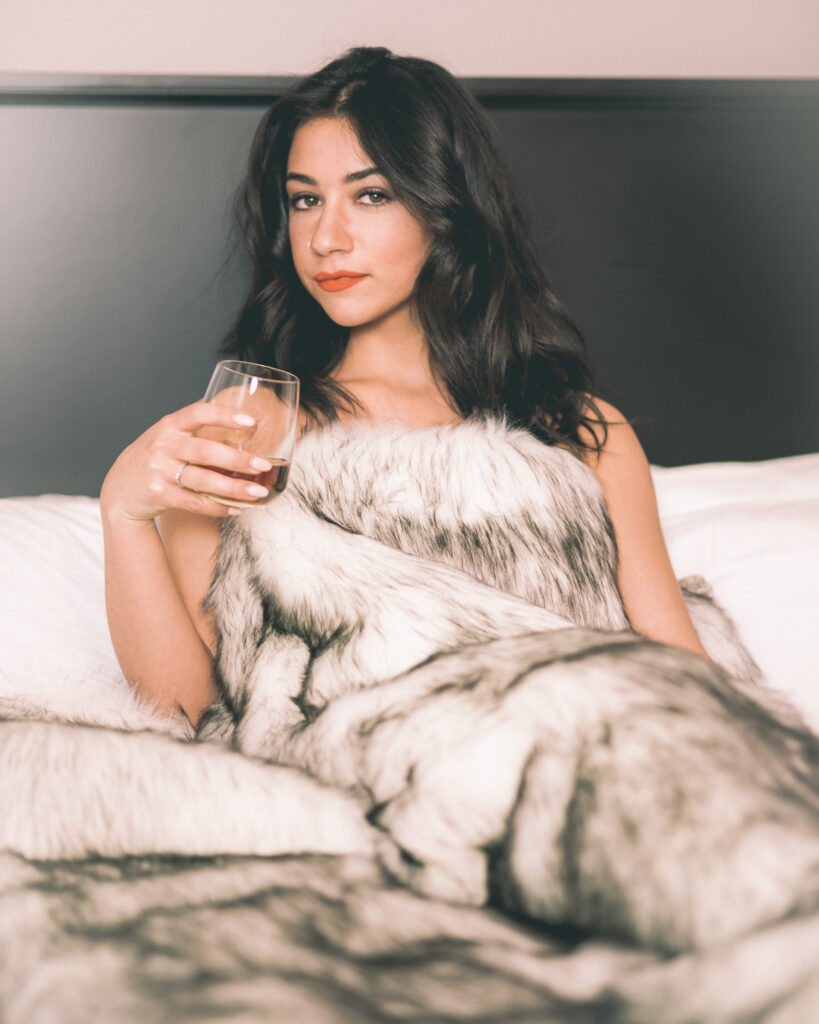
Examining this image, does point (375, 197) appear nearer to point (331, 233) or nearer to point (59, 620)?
point (331, 233)

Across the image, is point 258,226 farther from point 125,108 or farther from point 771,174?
point 771,174

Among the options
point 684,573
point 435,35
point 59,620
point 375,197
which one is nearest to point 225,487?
point 59,620

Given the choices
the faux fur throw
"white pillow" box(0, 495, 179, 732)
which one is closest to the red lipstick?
the faux fur throw

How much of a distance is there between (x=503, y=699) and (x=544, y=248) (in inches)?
47.2

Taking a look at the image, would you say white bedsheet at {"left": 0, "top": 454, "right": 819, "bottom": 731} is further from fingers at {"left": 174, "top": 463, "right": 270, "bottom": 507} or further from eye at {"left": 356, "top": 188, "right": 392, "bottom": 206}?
eye at {"left": 356, "top": 188, "right": 392, "bottom": 206}

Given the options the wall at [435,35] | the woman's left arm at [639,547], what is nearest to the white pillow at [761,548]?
the woman's left arm at [639,547]

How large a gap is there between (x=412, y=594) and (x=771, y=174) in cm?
137

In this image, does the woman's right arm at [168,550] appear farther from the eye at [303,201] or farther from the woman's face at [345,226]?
the eye at [303,201]

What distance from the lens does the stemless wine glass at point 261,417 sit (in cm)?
77

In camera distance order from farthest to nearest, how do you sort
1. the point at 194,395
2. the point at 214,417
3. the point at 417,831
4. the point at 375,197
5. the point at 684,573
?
the point at 194,395, the point at 684,573, the point at 375,197, the point at 214,417, the point at 417,831

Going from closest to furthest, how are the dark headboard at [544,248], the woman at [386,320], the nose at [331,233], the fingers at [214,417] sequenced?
the fingers at [214,417], the woman at [386,320], the nose at [331,233], the dark headboard at [544,248]

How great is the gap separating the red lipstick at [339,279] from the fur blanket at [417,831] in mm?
453

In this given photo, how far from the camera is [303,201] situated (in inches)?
48.0

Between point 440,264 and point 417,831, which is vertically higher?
point 440,264
